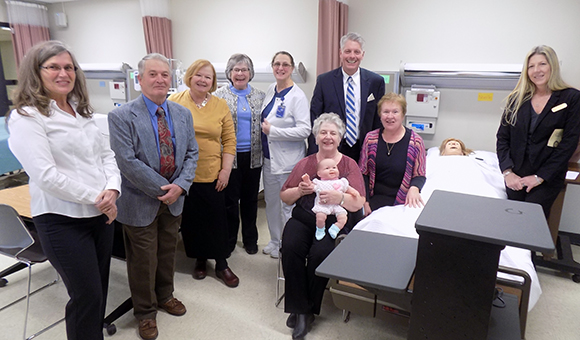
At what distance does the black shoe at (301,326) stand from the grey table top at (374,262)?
90 cm

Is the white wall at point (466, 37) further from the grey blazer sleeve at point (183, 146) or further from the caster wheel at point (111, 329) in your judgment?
the caster wheel at point (111, 329)

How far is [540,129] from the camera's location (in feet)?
8.17

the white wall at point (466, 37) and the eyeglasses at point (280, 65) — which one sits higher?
the white wall at point (466, 37)

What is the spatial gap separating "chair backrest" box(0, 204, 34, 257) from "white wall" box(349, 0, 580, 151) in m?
3.28

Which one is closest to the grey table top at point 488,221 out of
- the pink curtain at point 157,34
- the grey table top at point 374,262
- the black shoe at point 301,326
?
the grey table top at point 374,262

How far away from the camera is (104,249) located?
1.76 metres

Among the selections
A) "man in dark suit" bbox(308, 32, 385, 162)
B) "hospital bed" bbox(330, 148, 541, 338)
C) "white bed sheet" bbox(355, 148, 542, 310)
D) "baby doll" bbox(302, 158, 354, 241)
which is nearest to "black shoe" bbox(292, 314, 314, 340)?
"hospital bed" bbox(330, 148, 541, 338)

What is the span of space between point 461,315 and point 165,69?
1.76 meters

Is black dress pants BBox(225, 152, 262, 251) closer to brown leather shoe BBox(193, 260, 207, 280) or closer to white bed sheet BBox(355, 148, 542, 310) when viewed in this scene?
brown leather shoe BBox(193, 260, 207, 280)

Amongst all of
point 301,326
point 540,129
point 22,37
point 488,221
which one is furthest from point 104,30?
point 488,221

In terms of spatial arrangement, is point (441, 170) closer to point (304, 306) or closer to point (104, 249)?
point (304, 306)

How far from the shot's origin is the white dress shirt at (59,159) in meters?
1.45

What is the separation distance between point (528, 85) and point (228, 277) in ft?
8.06

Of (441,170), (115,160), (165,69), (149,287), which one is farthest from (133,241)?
(441,170)
